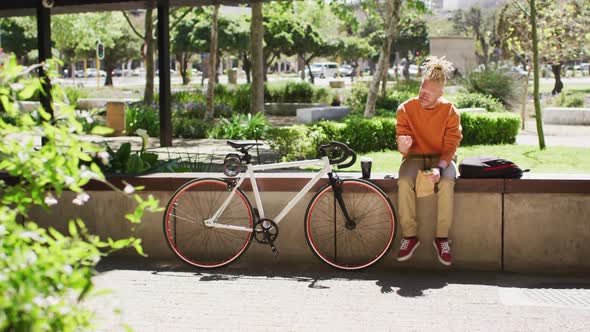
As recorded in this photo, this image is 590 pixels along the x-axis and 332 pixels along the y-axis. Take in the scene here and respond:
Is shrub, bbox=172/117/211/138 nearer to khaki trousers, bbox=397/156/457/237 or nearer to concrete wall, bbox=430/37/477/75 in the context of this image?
khaki trousers, bbox=397/156/457/237

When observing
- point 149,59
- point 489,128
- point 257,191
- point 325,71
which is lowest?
point 489,128

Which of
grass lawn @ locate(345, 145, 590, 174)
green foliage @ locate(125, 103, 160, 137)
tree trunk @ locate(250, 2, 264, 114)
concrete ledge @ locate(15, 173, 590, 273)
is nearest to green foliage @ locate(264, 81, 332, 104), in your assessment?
tree trunk @ locate(250, 2, 264, 114)

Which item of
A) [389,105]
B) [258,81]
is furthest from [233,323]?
[389,105]

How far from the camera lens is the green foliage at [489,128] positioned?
683 inches

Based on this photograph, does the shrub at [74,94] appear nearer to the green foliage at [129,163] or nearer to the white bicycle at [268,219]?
the green foliage at [129,163]

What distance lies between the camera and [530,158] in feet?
46.7

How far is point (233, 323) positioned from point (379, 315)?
98 centimetres

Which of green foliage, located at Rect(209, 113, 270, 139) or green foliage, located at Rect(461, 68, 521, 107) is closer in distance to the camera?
green foliage, located at Rect(209, 113, 270, 139)

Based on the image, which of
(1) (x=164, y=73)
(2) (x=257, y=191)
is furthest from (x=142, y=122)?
(2) (x=257, y=191)

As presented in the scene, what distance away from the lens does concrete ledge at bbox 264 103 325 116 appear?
29.8 metres

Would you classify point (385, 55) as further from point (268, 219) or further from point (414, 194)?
point (268, 219)

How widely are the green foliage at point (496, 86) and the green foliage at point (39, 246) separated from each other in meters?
24.3

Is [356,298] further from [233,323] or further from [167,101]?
[167,101]

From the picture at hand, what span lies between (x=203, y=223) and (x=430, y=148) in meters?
2.02
